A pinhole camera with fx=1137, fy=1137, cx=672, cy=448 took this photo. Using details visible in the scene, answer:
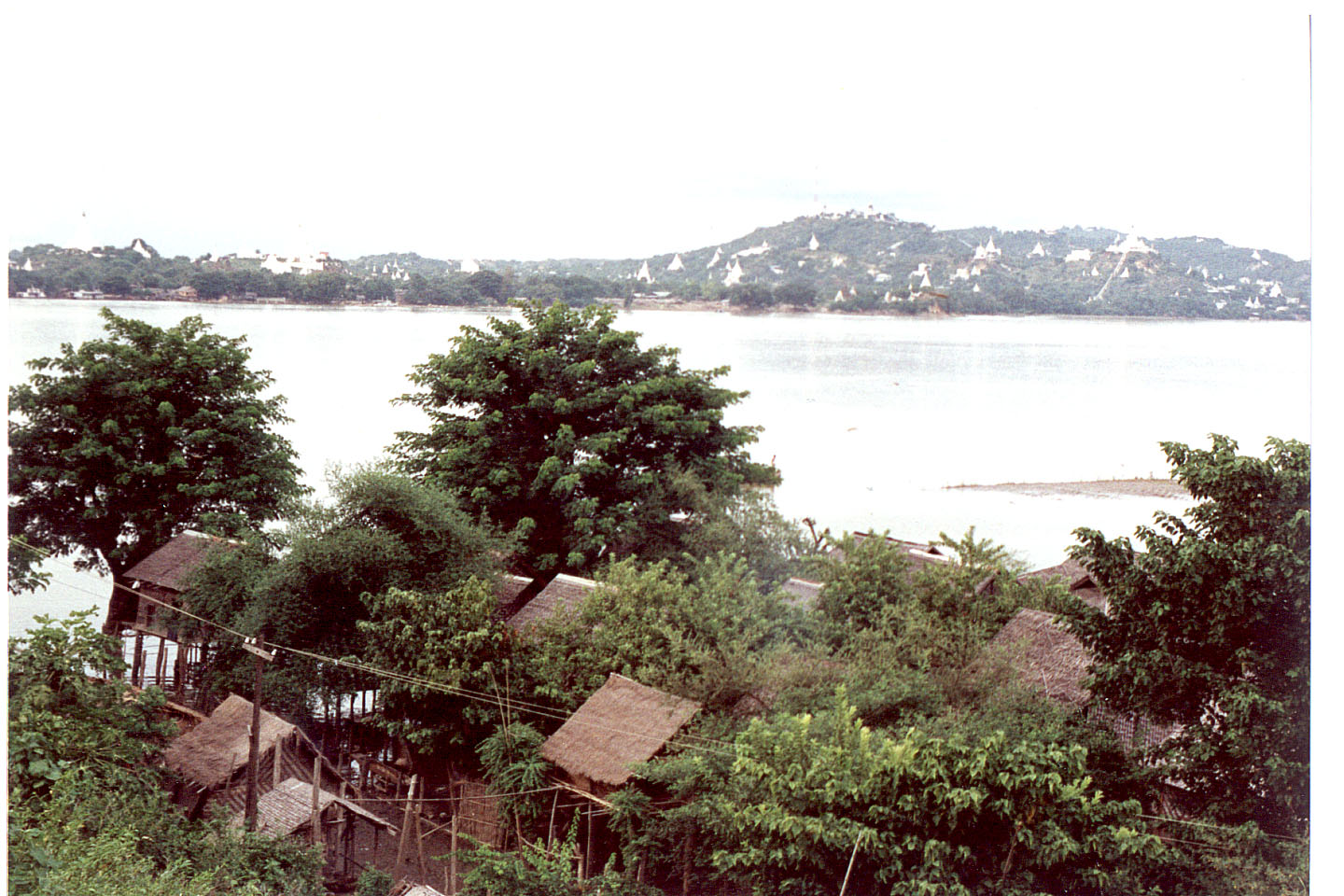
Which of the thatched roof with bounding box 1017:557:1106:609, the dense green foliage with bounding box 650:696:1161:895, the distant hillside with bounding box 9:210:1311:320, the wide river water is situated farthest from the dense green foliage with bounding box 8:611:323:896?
the thatched roof with bounding box 1017:557:1106:609

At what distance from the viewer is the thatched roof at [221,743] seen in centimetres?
278

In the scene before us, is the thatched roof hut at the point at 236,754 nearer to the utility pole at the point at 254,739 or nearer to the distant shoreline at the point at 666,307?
the utility pole at the point at 254,739

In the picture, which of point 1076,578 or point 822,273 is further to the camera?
point 822,273

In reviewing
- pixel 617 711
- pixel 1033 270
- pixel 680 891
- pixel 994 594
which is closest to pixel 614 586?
pixel 617 711

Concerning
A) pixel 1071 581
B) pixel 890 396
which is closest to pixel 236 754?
pixel 890 396

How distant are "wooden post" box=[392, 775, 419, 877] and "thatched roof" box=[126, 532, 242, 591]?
757 millimetres

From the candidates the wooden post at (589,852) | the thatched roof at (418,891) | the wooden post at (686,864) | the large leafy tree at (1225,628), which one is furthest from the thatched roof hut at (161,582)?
the large leafy tree at (1225,628)

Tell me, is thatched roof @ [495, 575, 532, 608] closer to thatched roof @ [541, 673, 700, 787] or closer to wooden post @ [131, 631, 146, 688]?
thatched roof @ [541, 673, 700, 787]

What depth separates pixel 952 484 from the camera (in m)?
3.17

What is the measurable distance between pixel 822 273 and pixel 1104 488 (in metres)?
0.93

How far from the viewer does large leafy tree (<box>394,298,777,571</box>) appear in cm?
313

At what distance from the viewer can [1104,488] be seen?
2902mm

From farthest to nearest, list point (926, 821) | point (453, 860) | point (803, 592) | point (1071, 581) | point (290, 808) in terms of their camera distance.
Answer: point (803, 592)
point (1071, 581)
point (290, 808)
point (453, 860)
point (926, 821)

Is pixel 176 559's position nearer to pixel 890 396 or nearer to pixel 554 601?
pixel 554 601
